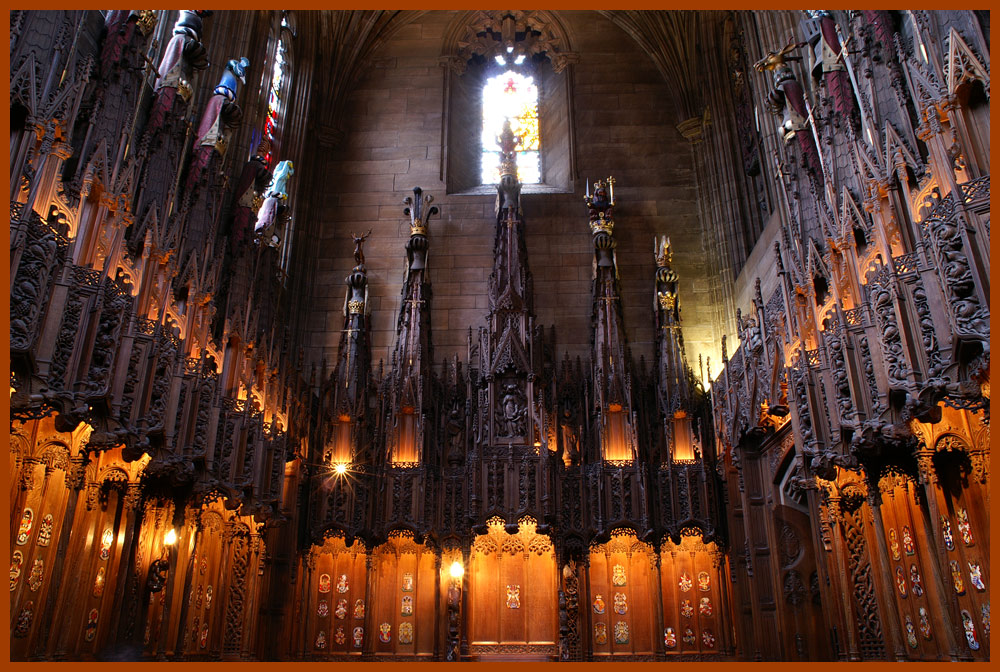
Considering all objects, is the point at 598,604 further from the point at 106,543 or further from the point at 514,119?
the point at 514,119

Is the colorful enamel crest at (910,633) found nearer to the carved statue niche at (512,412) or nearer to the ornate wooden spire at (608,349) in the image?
the ornate wooden spire at (608,349)

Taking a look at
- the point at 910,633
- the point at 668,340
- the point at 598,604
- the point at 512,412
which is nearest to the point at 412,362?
the point at 512,412

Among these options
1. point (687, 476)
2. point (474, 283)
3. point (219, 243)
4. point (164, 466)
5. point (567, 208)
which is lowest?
point (164, 466)

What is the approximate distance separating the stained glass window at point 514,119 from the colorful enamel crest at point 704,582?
1385cm

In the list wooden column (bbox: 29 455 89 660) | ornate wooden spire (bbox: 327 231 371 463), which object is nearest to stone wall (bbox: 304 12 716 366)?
ornate wooden spire (bbox: 327 231 371 463)

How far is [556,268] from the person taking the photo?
22469 millimetres

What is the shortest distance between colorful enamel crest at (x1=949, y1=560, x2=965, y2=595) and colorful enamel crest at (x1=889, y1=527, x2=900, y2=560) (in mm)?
1249

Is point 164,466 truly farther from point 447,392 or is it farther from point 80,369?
point 447,392

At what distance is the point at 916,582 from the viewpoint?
10805 mm

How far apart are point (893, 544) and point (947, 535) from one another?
1414 mm

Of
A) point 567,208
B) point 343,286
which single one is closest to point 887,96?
point 567,208

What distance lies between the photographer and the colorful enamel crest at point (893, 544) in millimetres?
11336

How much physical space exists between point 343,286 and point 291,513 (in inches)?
303

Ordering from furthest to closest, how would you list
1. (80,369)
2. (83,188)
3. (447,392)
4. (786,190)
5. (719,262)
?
1. (719,262)
2. (447,392)
3. (786,190)
4. (83,188)
5. (80,369)
